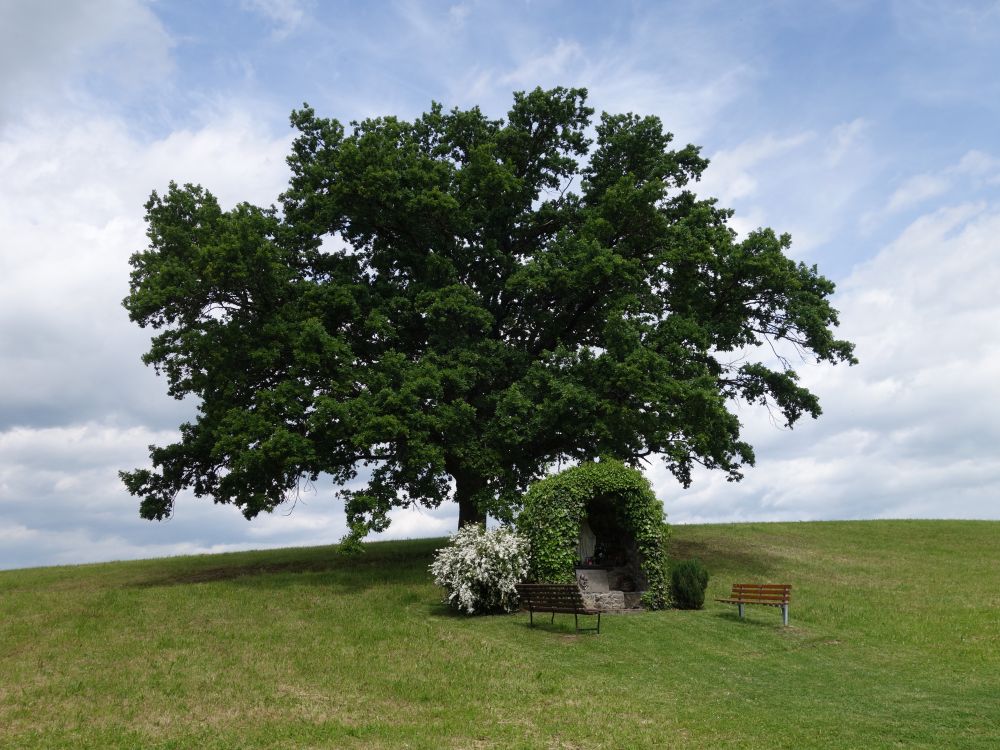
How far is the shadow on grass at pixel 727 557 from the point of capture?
101ft

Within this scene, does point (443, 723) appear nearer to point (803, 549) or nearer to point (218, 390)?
point (218, 390)

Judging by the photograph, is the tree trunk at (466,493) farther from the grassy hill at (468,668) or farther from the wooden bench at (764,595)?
the wooden bench at (764,595)

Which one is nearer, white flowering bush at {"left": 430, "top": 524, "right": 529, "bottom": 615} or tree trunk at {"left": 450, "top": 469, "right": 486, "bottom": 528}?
white flowering bush at {"left": 430, "top": 524, "right": 529, "bottom": 615}

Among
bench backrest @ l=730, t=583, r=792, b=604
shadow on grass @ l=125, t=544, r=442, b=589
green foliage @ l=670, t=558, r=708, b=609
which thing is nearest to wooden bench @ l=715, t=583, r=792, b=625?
bench backrest @ l=730, t=583, r=792, b=604

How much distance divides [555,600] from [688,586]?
5.34 metres

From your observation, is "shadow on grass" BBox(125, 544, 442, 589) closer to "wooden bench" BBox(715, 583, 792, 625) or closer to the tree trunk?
the tree trunk

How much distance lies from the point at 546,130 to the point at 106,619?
24594 mm

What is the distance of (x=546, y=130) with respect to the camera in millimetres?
33750

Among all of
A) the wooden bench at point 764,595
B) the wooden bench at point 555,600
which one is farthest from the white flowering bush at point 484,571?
the wooden bench at point 764,595

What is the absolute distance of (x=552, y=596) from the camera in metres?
20.6

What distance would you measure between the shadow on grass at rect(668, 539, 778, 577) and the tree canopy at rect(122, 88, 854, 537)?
3.55 meters

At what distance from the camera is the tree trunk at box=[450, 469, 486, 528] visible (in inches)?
1239

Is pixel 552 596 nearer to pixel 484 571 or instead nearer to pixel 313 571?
pixel 484 571

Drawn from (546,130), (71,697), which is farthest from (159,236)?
(71,697)
